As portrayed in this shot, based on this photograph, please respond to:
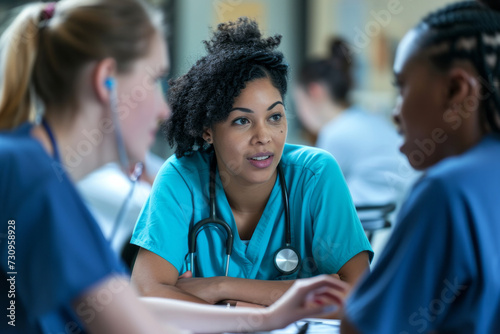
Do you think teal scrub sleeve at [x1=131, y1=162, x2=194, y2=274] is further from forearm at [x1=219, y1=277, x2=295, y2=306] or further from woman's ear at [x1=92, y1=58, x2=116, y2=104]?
woman's ear at [x1=92, y1=58, x2=116, y2=104]

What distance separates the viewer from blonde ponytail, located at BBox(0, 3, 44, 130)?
875mm

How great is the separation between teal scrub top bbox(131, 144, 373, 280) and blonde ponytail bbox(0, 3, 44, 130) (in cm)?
53

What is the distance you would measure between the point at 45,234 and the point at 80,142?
7.5 inches

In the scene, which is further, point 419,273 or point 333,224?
point 333,224

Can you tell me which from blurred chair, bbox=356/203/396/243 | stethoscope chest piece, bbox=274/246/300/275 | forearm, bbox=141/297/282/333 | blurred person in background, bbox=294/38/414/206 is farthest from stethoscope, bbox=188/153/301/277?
blurred person in background, bbox=294/38/414/206

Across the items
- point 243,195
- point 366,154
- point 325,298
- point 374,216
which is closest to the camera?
point 325,298

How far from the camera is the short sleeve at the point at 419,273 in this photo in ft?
2.44

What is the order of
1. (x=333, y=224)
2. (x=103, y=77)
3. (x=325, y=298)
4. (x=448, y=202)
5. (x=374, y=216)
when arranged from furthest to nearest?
(x=374, y=216), (x=333, y=224), (x=325, y=298), (x=103, y=77), (x=448, y=202)

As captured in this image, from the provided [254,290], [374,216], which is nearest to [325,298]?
[254,290]

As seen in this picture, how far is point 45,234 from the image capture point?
0.75m

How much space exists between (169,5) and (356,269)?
321 centimetres

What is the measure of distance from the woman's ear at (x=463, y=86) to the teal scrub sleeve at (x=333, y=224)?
23.1 inches

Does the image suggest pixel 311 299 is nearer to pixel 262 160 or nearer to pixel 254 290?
pixel 254 290

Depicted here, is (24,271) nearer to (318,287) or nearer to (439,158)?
(318,287)
